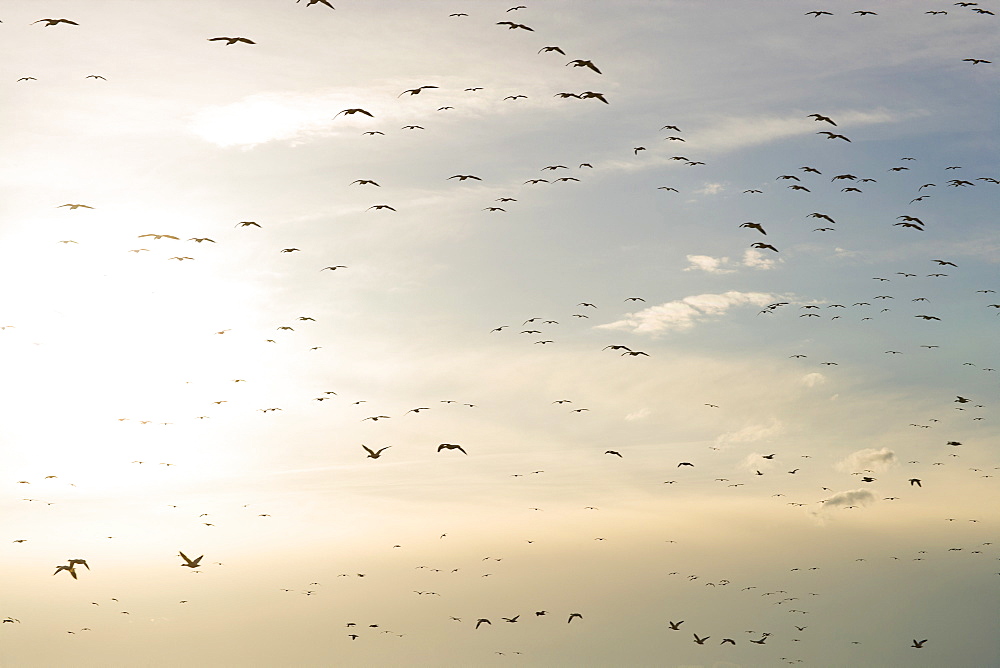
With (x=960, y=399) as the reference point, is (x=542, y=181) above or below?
above

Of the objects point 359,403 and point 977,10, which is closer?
point 977,10

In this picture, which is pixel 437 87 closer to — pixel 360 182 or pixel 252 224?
pixel 360 182

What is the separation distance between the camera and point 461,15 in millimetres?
58156

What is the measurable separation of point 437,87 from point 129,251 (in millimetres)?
39155

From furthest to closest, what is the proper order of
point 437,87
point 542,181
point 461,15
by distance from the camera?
point 542,181, point 461,15, point 437,87

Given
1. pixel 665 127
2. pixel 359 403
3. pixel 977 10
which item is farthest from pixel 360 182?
pixel 977 10

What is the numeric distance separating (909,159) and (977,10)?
57.4ft

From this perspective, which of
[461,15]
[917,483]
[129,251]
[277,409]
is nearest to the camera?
[461,15]

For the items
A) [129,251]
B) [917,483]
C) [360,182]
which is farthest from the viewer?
[917,483]

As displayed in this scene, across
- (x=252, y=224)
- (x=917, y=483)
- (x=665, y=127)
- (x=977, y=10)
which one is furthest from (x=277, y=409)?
(x=977, y=10)

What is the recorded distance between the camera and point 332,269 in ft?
261

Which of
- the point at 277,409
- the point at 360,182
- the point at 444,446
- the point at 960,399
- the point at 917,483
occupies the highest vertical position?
the point at 360,182

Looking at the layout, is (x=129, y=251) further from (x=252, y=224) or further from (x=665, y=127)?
(x=665, y=127)

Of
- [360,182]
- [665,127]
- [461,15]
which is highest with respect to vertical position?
[461,15]
